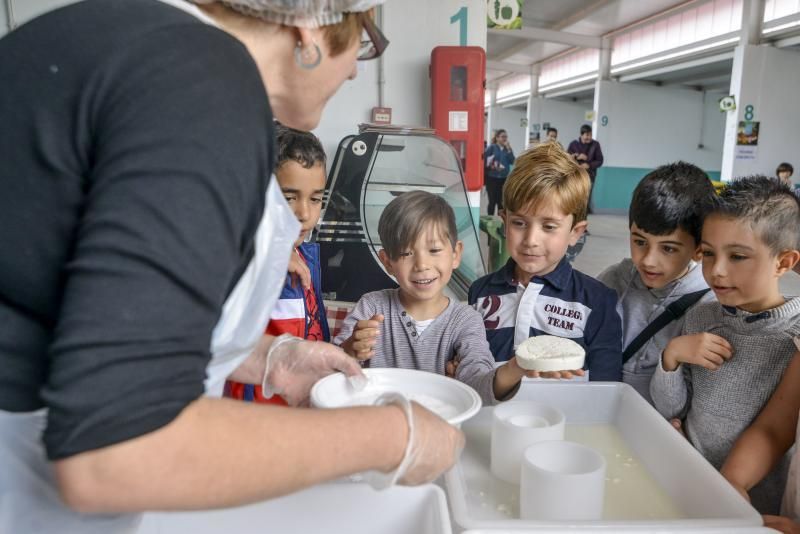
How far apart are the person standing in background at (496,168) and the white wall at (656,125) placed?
2.98 meters

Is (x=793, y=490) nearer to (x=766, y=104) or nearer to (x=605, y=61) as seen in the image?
(x=766, y=104)

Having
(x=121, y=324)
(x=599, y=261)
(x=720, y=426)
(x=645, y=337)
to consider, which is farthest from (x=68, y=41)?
(x=599, y=261)

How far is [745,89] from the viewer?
309 inches

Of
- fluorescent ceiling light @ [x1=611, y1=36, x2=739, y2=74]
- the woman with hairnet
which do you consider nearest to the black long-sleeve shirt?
the woman with hairnet

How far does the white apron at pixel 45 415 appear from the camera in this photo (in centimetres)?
58

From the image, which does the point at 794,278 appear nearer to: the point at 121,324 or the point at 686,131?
the point at 121,324

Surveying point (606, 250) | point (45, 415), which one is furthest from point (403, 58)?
point (606, 250)

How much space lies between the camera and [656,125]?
1248 cm

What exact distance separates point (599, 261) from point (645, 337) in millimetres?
5183

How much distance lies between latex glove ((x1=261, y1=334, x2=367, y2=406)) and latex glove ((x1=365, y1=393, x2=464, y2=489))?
397 mm

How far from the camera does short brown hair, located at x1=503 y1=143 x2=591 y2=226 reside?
1585 mm

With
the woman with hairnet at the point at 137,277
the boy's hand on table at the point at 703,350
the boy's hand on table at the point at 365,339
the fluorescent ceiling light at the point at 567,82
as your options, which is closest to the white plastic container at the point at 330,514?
the woman with hairnet at the point at 137,277

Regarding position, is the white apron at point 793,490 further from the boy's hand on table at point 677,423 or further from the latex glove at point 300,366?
the latex glove at point 300,366

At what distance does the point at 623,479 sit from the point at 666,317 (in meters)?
0.69
